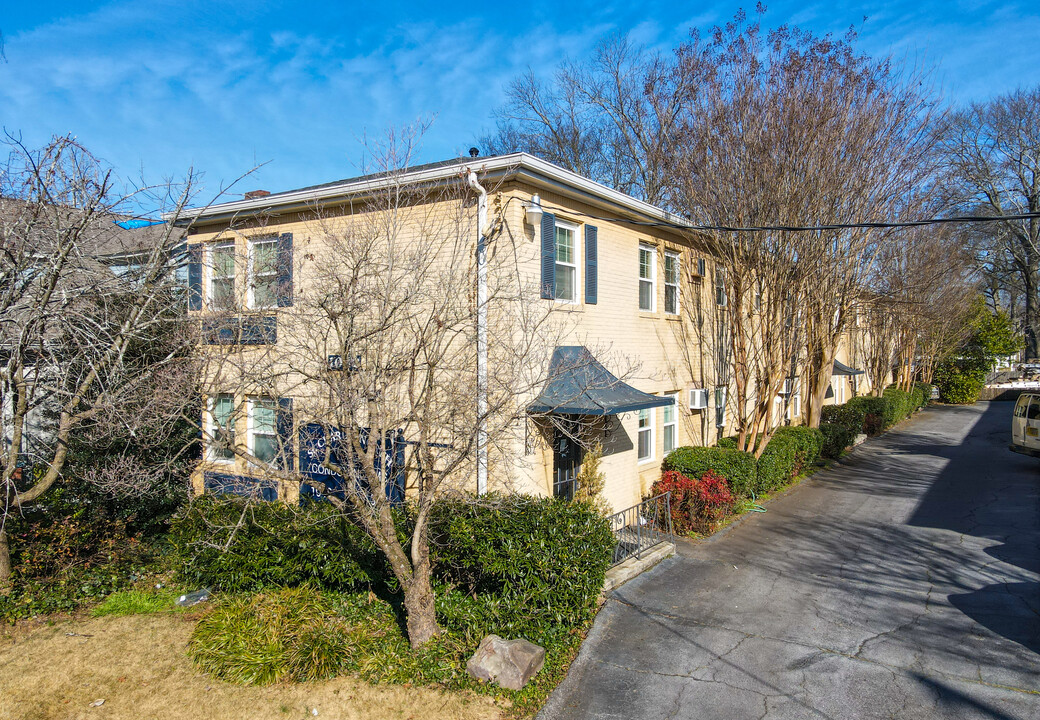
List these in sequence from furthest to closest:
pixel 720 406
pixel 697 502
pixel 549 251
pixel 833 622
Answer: pixel 720 406 < pixel 697 502 < pixel 549 251 < pixel 833 622

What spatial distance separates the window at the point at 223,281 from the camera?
8.63 m

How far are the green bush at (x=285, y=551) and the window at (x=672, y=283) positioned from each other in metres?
8.20

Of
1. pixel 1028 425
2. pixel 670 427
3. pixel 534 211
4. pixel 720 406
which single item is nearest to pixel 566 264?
pixel 534 211

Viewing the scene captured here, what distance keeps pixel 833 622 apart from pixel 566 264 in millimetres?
6221

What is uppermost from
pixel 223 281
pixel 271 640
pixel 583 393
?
pixel 223 281

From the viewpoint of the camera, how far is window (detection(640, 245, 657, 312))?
1255cm

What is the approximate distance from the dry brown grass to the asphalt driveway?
1429 mm

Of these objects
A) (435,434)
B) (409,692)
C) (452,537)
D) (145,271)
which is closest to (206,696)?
(409,692)

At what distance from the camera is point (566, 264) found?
10.3m

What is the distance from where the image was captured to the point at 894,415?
89.0 feet

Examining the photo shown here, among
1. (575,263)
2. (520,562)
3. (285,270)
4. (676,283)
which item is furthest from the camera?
(676,283)

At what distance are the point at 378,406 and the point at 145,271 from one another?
447 centimetres

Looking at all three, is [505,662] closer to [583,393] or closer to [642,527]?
[583,393]

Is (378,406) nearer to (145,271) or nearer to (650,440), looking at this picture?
(145,271)
